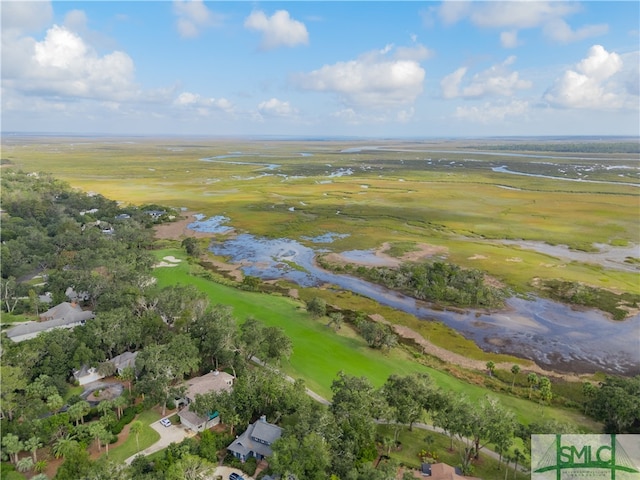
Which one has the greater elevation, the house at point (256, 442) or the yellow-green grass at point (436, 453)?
the house at point (256, 442)

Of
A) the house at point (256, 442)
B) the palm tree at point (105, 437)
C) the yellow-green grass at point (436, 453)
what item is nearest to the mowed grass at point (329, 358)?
the yellow-green grass at point (436, 453)

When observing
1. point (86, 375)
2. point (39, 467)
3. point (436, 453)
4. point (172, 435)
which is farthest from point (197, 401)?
point (436, 453)

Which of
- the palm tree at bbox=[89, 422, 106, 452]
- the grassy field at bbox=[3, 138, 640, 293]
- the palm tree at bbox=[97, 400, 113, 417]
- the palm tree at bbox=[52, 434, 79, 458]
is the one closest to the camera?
the palm tree at bbox=[52, 434, 79, 458]

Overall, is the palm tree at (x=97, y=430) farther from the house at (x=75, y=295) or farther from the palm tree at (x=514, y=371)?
the palm tree at (x=514, y=371)

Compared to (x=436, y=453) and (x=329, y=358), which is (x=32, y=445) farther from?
(x=436, y=453)

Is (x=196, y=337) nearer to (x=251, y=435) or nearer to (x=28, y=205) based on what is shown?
(x=251, y=435)

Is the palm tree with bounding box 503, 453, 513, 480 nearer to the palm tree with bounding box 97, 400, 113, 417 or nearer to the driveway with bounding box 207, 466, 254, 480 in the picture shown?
the driveway with bounding box 207, 466, 254, 480

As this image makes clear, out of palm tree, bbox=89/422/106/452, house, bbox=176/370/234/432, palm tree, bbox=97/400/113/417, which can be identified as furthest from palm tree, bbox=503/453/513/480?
palm tree, bbox=97/400/113/417

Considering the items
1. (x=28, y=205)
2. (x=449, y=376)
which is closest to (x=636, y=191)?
(x=449, y=376)
